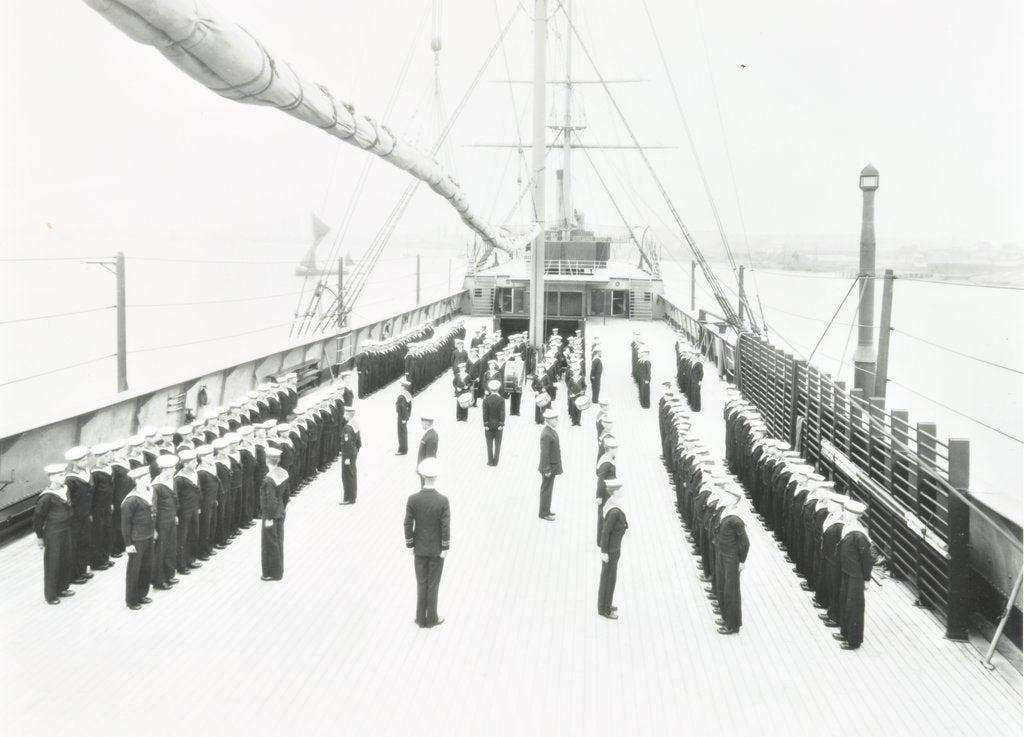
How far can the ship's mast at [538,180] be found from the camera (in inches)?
682

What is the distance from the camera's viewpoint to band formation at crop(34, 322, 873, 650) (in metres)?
6.29

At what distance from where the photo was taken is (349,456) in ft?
30.0

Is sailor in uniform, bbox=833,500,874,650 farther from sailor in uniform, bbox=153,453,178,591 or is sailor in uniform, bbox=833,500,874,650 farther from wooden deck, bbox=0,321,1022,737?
sailor in uniform, bbox=153,453,178,591

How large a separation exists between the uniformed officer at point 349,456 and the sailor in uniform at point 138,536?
2.76 m

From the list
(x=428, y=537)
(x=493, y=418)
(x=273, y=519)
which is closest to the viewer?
(x=428, y=537)

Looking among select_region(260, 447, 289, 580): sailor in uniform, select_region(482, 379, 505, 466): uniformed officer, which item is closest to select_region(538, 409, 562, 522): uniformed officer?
select_region(482, 379, 505, 466): uniformed officer

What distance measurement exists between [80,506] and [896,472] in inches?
292

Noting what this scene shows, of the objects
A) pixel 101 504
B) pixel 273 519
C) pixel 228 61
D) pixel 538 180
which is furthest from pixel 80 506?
pixel 538 180

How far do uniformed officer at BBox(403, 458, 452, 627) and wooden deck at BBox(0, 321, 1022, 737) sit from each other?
23cm

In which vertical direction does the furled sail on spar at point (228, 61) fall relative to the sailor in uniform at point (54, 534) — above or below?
above

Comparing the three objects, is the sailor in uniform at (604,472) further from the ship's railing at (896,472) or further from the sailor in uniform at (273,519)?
the sailor in uniform at (273,519)

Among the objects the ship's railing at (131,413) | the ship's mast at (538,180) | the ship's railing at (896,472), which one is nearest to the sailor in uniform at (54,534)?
the ship's railing at (131,413)

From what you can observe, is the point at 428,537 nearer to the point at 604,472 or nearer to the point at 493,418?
the point at 604,472

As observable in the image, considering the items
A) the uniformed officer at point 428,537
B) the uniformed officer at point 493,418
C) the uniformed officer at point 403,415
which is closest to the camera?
the uniformed officer at point 428,537
